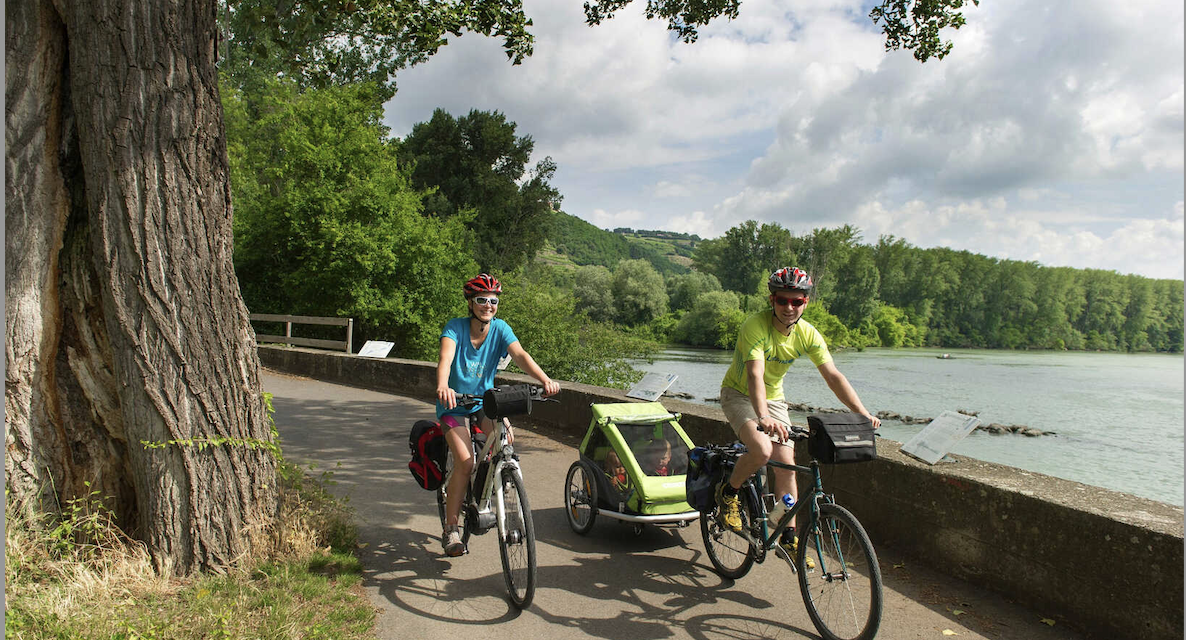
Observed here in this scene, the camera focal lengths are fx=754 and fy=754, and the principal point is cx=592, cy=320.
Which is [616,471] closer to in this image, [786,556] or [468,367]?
[468,367]

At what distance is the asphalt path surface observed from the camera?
377 cm

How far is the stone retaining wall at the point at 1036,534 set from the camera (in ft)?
11.5

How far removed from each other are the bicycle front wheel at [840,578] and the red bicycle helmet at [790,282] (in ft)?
3.83

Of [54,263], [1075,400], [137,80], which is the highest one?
[137,80]

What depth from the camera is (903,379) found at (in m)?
33.9

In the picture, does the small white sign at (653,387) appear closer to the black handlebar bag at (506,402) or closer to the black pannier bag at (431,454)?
the black pannier bag at (431,454)

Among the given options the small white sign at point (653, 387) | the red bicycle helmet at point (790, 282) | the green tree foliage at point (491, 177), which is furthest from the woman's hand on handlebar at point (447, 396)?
the green tree foliage at point (491, 177)

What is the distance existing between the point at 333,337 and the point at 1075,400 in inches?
1062

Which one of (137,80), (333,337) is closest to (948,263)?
(333,337)

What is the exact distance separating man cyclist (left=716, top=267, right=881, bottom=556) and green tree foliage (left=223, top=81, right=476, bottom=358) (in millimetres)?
18316

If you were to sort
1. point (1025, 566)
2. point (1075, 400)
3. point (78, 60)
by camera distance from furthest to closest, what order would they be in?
1. point (1075, 400)
2. point (1025, 566)
3. point (78, 60)

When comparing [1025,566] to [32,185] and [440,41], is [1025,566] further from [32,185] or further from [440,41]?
[440,41]

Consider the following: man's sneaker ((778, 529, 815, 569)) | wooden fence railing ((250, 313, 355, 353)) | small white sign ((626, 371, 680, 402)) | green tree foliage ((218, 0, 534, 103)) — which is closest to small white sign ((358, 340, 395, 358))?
wooden fence railing ((250, 313, 355, 353))

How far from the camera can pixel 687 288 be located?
215ft
